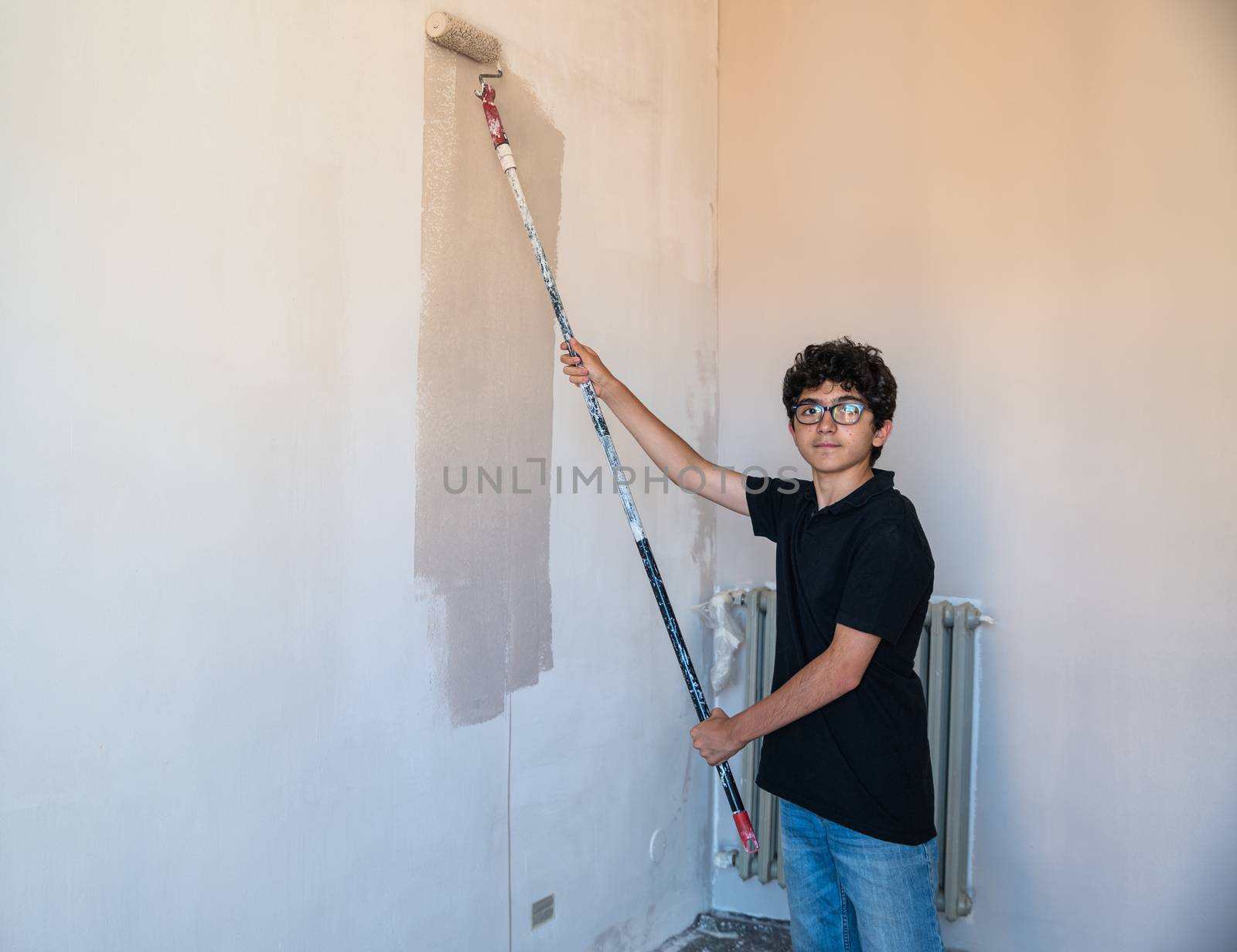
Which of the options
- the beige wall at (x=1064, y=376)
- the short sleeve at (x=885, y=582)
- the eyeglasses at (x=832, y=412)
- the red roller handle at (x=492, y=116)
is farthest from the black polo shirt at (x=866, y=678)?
the red roller handle at (x=492, y=116)

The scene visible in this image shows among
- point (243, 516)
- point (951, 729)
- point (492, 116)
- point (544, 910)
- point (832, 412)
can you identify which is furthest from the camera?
point (951, 729)

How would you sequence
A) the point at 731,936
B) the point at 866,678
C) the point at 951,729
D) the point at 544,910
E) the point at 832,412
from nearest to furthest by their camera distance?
the point at 866,678 < the point at 832,412 < the point at 544,910 < the point at 951,729 < the point at 731,936

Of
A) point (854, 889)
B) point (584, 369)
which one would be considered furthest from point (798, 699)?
point (584, 369)

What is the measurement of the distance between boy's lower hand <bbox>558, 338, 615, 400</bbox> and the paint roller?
13 millimetres

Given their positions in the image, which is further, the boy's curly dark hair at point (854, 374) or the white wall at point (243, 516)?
the boy's curly dark hair at point (854, 374)

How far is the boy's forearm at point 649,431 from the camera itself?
6.09 ft

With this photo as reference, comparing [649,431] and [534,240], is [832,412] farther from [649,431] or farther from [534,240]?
[534,240]

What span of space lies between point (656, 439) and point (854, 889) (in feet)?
2.81

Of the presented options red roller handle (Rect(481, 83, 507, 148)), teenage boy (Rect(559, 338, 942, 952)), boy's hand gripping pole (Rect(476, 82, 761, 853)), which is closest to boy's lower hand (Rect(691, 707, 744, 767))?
teenage boy (Rect(559, 338, 942, 952))

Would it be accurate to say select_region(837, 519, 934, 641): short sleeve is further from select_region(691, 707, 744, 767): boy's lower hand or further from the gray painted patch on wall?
the gray painted patch on wall

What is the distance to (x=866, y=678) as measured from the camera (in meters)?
1.53

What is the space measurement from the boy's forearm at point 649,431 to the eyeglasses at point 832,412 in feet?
0.83

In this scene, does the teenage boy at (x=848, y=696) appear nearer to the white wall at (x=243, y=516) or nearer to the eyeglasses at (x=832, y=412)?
the eyeglasses at (x=832, y=412)

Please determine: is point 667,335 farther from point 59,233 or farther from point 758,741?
point 59,233
